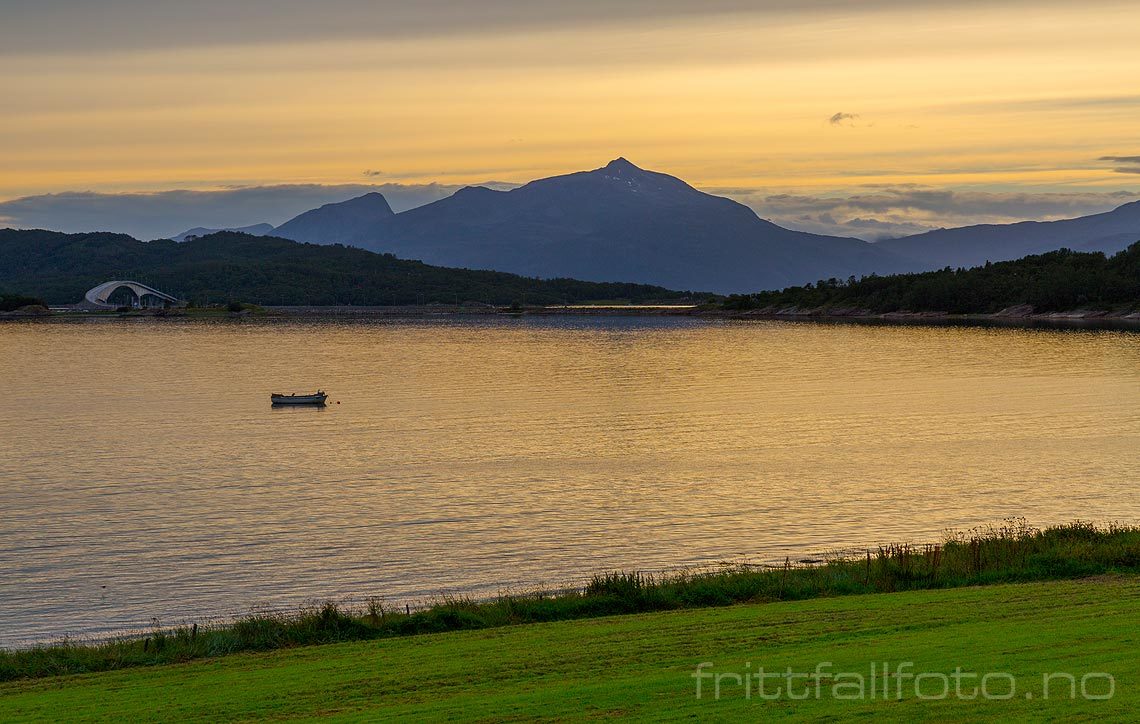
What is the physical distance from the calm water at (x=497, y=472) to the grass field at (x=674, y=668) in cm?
753

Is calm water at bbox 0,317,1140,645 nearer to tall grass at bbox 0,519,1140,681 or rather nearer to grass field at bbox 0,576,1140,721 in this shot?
tall grass at bbox 0,519,1140,681

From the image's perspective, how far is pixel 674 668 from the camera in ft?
48.2

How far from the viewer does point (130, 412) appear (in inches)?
2670

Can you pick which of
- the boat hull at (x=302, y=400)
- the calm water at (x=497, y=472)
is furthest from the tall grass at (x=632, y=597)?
the boat hull at (x=302, y=400)

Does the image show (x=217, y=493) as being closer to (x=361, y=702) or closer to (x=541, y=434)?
(x=541, y=434)

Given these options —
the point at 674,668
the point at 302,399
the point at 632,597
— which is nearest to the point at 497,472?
the point at 632,597

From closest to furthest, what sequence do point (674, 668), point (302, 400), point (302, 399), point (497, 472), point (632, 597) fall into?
point (674, 668) → point (632, 597) → point (497, 472) → point (302, 399) → point (302, 400)

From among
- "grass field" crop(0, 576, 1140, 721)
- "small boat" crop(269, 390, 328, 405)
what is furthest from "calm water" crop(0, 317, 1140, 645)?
"grass field" crop(0, 576, 1140, 721)

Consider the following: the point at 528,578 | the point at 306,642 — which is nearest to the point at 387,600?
the point at 528,578

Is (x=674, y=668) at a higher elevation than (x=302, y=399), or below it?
higher

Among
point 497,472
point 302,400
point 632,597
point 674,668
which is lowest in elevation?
point 497,472

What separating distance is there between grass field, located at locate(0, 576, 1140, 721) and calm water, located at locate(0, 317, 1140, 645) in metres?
7.53

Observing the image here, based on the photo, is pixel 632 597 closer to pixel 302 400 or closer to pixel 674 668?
pixel 674 668

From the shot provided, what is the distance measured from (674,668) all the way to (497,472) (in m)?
29.5
